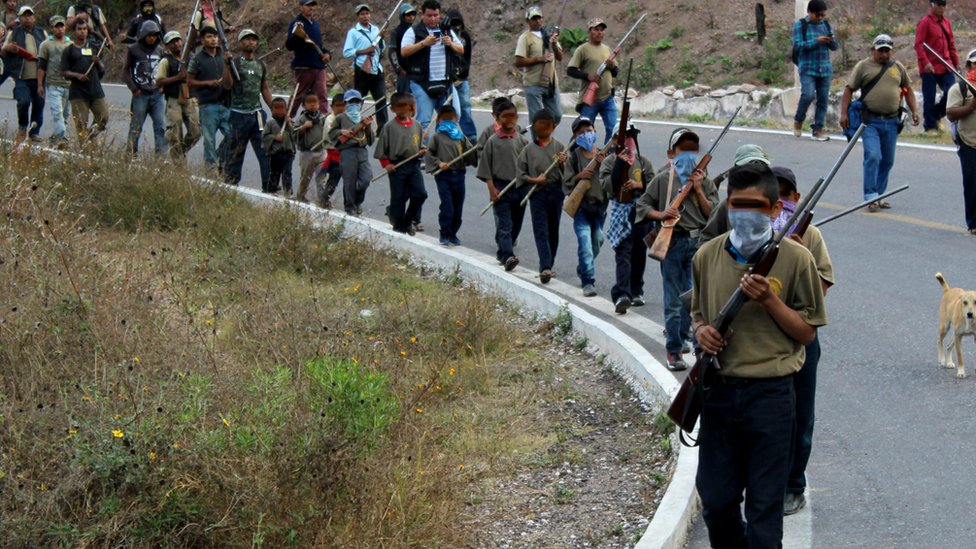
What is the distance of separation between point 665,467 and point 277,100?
31.2 feet

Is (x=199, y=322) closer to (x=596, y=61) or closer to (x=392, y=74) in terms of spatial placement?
(x=596, y=61)

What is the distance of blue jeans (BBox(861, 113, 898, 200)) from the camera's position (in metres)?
14.0

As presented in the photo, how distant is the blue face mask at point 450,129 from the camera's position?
44.5ft

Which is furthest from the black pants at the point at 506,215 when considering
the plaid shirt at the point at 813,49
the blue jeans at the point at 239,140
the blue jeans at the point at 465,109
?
the plaid shirt at the point at 813,49

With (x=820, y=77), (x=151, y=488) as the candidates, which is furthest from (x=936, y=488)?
(x=820, y=77)

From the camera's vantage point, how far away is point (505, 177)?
41.8 ft

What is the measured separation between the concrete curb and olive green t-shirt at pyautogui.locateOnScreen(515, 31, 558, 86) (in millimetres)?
3591

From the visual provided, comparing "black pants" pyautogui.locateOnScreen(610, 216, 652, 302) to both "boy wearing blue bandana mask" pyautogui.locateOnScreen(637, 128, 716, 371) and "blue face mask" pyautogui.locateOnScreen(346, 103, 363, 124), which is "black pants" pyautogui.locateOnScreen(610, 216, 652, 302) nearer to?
"boy wearing blue bandana mask" pyautogui.locateOnScreen(637, 128, 716, 371)

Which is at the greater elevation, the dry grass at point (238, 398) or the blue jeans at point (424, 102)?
the blue jeans at point (424, 102)

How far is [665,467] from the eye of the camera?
24.5 feet

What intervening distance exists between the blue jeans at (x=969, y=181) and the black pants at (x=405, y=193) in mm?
5162

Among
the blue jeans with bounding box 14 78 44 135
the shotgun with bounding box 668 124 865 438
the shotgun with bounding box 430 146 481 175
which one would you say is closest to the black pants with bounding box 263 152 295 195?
the shotgun with bounding box 430 146 481 175

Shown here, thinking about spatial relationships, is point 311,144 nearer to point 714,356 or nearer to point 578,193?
point 578,193

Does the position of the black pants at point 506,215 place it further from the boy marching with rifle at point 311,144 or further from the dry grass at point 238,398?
the boy marching with rifle at point 311,144
